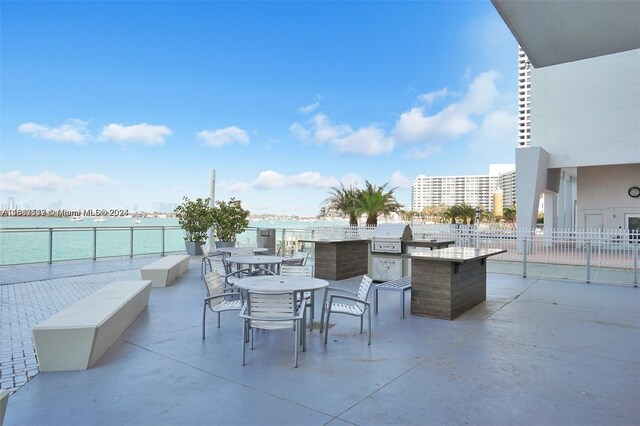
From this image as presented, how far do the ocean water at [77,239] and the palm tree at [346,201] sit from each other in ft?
14.8

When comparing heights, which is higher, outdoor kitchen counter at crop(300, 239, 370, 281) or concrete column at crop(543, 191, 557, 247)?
concrete column at crop(543, 191, 557, 247)

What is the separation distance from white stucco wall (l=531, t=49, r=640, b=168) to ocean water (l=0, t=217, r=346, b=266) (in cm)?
1444

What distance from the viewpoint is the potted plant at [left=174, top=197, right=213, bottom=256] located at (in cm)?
1397

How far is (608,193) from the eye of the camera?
2162 cm

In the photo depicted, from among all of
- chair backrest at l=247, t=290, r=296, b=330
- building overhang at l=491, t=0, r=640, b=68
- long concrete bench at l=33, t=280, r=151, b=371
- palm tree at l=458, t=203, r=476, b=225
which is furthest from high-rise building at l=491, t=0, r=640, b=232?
long concrete bench at l=33, t=280, r=151, b=371

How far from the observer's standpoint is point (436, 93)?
40344 millimetres

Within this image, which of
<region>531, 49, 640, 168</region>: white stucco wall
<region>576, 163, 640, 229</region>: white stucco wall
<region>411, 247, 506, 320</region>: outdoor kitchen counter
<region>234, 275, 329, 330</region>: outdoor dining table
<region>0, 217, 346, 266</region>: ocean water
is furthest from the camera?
<region>576, 163, 640, 229</region>: white stucco wall

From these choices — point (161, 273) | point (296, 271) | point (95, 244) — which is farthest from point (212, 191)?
point (296, 271)

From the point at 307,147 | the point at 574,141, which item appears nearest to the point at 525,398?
the point at 574,141

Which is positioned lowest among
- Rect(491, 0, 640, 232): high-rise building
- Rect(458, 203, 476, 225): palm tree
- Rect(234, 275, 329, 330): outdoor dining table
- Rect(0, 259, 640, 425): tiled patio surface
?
Rect(0, 259, 640, 425): tiled patio surface

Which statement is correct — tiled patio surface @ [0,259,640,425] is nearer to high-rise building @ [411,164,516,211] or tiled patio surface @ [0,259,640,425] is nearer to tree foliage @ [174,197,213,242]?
tree foliage @ [174,197,213,242]

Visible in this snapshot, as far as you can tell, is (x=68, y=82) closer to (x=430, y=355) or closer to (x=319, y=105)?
(x=319, y=105)

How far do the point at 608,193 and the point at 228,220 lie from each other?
21.0 m

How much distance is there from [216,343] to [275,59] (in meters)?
22.1
